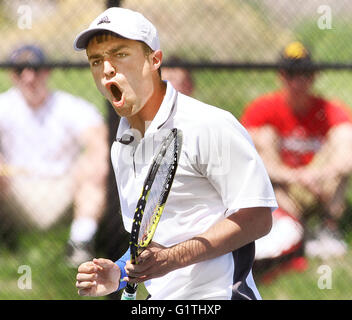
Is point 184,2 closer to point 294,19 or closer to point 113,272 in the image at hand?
point 294,19

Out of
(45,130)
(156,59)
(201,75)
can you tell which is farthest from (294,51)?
(156,59)

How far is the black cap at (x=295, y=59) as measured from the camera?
12.1 ft

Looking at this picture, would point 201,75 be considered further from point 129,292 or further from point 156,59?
point 129,292

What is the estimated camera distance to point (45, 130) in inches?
148

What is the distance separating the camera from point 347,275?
3760 mm

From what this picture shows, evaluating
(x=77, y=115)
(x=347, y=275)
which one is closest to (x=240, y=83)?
(x=77, y=115)

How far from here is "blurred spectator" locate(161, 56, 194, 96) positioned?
3641 millimetres

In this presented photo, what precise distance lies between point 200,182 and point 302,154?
1.56m

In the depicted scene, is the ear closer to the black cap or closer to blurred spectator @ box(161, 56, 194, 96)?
blurred spectator @ box(161, 56, 194, 96)

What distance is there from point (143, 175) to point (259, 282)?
1.61m

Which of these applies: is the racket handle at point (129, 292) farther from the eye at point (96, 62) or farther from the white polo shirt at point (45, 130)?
the white polo shirt at point (45, 130)

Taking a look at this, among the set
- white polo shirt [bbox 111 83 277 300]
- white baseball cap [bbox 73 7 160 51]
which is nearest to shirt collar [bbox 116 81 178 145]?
white polo shirt [bbox 111 83 277 300]

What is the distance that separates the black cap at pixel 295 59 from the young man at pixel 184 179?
4.72ft

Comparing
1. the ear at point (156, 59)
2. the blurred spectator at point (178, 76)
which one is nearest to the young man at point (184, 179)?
the ear at point (156, 59)
